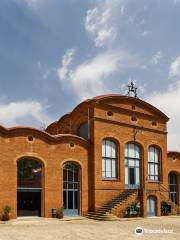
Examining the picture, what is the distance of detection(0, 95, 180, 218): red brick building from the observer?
1139 inches

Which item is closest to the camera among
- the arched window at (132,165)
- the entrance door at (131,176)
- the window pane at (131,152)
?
the arched window at (132,165)

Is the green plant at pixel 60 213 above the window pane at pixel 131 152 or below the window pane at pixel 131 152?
below

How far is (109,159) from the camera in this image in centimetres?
3347

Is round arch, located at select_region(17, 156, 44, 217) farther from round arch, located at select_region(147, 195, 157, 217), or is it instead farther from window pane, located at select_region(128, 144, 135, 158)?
round arch, located at select_region(147, 195, 157, 217)

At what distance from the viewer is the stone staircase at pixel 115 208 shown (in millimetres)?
29562

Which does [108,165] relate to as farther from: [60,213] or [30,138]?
[30,138]

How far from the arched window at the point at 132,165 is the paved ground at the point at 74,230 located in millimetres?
6792

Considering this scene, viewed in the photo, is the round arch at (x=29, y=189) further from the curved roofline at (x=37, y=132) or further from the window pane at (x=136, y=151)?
Result: the window pane at (x=136, y=151)

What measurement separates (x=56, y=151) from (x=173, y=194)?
15.1 meters

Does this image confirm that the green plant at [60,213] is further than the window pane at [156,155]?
No

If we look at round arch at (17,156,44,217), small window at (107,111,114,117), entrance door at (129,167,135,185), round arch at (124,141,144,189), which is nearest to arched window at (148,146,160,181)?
round arch at (124,141,144,189)

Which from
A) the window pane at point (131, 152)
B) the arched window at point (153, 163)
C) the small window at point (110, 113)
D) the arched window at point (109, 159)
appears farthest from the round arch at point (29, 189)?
the arched window at point (153, 163)

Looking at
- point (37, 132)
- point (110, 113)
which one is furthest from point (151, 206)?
point (37, 132)

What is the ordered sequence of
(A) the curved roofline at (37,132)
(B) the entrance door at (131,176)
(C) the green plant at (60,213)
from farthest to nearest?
(B) the entrance door at (131,176) < (C) the green plant at (60,213) < (A) the curved roofline at (37,132)
